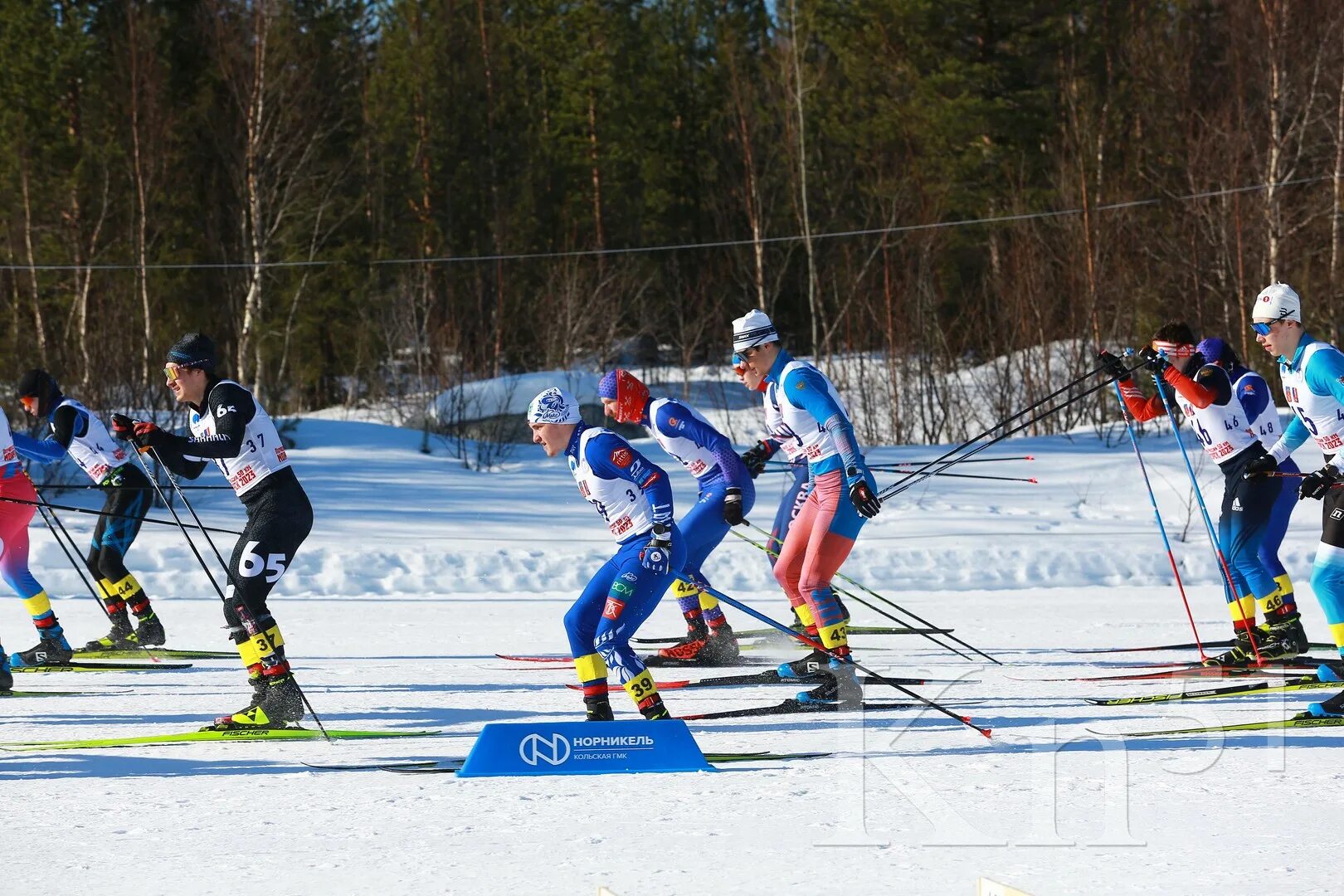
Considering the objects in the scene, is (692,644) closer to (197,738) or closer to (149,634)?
(197,738)

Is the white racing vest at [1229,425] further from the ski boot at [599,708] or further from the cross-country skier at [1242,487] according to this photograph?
the ski boot at [599,708]

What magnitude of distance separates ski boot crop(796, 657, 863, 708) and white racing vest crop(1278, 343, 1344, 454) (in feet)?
8.06

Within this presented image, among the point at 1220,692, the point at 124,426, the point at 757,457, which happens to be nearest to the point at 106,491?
the point at 124,426

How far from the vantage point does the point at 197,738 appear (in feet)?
20.8

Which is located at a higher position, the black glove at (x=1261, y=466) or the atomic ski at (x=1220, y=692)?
the black glove at (x=1261, y=466)

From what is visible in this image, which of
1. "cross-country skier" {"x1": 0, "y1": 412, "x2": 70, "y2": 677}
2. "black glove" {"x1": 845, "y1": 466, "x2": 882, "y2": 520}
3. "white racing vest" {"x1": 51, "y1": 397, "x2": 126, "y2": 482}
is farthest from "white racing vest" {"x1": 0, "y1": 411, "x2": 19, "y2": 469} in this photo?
"black glove" {"x1": 845, "y1": 466, "x2": 882, "y2": 520}

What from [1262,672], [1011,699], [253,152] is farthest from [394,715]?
[253,152]

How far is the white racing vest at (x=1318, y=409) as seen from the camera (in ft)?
22.2

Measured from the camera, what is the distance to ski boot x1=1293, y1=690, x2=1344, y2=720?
6305 mm

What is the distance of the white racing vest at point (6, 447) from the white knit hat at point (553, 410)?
152 inches

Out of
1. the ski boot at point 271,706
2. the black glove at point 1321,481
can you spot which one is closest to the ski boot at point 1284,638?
the black glove at point 1321,481

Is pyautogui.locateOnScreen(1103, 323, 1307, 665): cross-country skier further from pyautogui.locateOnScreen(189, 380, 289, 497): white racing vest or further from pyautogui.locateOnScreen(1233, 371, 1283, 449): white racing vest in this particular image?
pyautogui.locateOnScreen(189, 380, 289, 497): white racing vest

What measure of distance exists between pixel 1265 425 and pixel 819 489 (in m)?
2.82

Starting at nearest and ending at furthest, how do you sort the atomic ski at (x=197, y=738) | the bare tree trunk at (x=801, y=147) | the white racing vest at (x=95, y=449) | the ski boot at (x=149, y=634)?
the atomic ski at (x=197, y=738)
the white racing vest at (x=95, y=449)
the ski boot at (x=149, y=634)
the bare tree trunk at (x=801, y=147)
